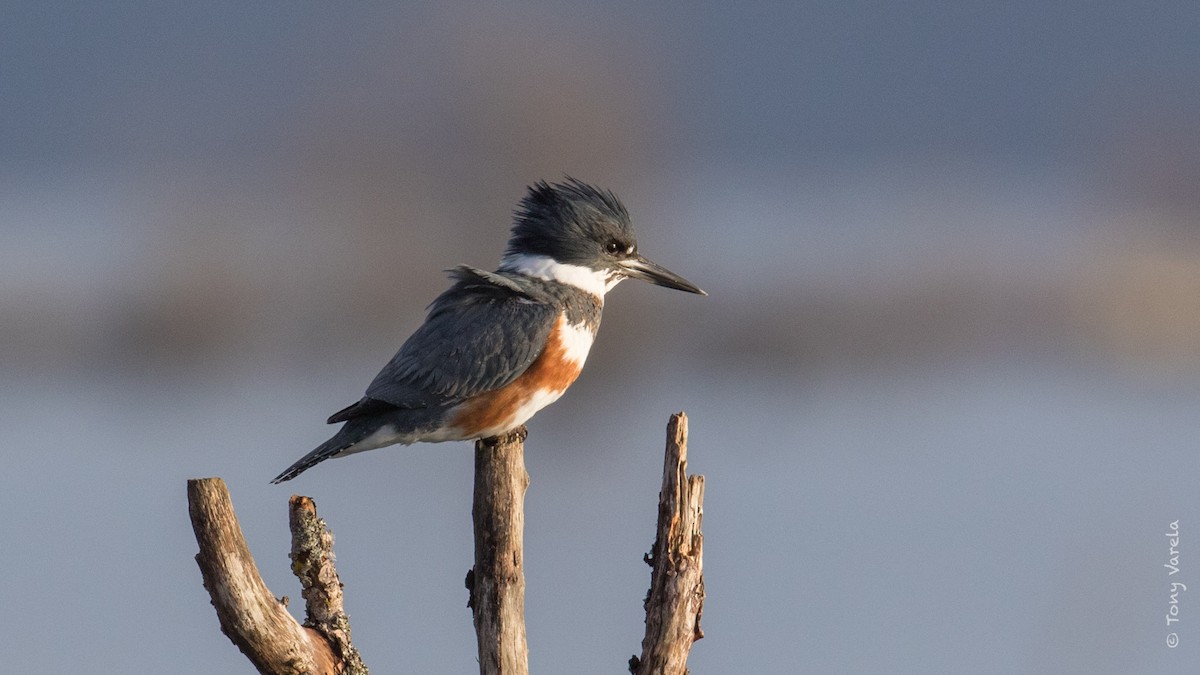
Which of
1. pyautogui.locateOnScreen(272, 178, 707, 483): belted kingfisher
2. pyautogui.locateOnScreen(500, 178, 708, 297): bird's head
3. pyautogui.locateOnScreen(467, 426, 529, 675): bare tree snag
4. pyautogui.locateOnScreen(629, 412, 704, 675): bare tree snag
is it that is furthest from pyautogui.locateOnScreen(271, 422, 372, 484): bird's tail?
pyautogui.locateOnScreen(629, 412, 704, 675): bare tree snag

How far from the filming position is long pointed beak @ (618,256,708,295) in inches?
174

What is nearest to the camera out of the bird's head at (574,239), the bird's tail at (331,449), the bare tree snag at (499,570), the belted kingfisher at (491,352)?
the bare tree snag at (499,570)

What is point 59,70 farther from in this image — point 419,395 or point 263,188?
point 419,395

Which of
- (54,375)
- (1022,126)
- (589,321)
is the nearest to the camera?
(589,321)

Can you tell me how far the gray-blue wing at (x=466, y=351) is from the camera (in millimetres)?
3971

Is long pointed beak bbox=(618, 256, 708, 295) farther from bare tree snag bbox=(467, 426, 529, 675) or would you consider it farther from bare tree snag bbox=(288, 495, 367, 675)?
bare tree snag bbox=(288, 495, 367, 675)

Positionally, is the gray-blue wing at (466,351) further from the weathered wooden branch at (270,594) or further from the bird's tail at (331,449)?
the weathered wooden branch at (270,594)

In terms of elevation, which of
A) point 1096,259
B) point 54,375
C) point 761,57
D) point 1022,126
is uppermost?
point 761,57

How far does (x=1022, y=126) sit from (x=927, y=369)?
20.9m

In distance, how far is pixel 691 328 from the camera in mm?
10281

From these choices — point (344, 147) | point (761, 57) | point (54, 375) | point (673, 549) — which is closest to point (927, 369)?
point (344, 147)

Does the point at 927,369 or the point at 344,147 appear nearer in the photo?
the point at 927,369

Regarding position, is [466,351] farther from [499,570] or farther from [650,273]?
[499,570]

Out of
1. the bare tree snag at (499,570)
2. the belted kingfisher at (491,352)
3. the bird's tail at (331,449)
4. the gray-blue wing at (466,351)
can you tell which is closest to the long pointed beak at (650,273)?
the belted kingfisher at (491,352)
